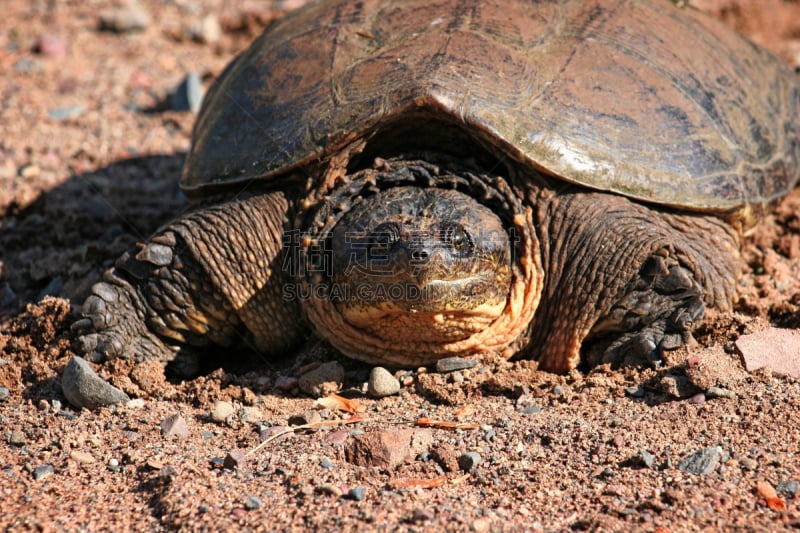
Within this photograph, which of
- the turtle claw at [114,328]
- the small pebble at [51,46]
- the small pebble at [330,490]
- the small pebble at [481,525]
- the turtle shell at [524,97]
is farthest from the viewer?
the small pebble at [51,46]

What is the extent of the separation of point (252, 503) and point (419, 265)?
3.94 feet

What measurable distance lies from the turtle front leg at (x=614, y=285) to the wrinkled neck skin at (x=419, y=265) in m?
0.13

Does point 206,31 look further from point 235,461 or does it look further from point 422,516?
point 422,516

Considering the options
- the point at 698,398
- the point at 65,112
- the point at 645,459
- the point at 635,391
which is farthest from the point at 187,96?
the point at 645,459

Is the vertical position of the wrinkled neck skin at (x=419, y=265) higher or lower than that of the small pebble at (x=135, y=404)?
higher

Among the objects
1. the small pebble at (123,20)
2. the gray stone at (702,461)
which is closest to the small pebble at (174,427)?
the gray stone at (702,461)

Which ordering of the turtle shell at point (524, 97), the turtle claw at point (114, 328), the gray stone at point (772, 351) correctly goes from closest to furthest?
the gray stone at point (772, 351) → the turtle shell at point (524, 97) → the turtle claw at point (114, 328)

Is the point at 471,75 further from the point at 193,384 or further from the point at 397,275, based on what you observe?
the point at 193,384

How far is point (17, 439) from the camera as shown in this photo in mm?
3482

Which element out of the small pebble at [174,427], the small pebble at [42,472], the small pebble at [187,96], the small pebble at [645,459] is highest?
the small pebble at [187,96]

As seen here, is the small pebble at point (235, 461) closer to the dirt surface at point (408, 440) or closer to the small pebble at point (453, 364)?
the dirt surface at point (408, 440)

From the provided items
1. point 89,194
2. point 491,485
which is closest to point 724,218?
point 491,485

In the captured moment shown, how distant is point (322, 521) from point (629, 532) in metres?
0.99

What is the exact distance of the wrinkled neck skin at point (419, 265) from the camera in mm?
3684
